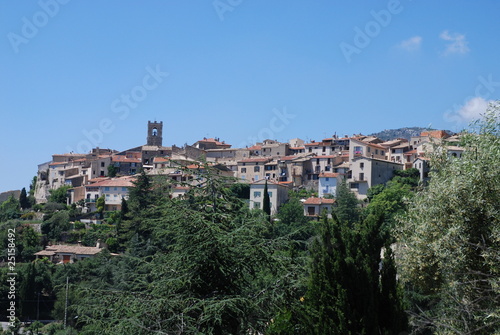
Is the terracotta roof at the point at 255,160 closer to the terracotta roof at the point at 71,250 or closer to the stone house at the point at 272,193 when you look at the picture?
the stone house at the point at 272,193

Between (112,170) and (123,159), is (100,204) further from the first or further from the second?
(123,159)

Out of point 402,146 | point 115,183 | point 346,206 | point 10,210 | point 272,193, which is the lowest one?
point 10,210

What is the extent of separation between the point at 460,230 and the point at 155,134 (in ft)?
358

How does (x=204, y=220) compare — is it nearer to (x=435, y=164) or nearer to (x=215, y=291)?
(x=215, y=291)

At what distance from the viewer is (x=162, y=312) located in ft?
40.3

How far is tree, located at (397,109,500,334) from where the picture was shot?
13.1 metres

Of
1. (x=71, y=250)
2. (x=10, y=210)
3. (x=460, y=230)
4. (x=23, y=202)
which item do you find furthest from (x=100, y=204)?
(x=460, y=230)

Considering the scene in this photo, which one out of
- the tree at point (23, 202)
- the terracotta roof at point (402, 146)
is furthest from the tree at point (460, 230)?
the tree at point (23, 202)

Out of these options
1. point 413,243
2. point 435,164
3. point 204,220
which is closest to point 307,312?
point 204,220

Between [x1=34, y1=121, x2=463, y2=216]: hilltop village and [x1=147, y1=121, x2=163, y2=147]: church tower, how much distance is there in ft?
33.8

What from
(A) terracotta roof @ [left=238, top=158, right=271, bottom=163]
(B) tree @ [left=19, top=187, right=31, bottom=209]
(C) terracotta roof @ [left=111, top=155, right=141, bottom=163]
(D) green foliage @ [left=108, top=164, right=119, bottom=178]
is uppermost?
(C) terracotta roof @ [left=111, top=155, right=141, bottom=163]

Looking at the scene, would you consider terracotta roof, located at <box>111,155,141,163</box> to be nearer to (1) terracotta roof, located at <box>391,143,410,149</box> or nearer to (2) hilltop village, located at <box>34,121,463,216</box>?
(2) hilltop village, located at <box>34,121,463,216</box>

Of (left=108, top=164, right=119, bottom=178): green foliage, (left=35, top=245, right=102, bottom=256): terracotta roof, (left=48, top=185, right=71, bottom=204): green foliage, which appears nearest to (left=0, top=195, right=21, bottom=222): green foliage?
(left=48, top=185, right=71, bottom=204): green foliage

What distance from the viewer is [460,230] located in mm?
13953
